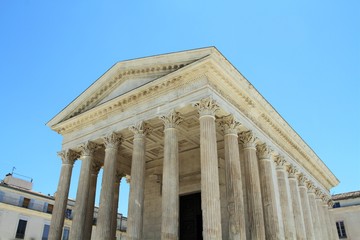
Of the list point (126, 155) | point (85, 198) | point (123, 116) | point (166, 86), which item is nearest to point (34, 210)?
point (126, 155)

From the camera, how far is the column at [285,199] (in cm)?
1647

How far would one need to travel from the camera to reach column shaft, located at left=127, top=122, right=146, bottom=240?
13.4 meters

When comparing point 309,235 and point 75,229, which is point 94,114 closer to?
point 75,229

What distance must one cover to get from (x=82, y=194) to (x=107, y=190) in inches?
69.1

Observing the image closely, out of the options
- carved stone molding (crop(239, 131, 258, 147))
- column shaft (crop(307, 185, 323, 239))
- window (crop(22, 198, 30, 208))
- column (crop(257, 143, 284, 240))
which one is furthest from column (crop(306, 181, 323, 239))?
window (crop(22, 198, 30, 208))

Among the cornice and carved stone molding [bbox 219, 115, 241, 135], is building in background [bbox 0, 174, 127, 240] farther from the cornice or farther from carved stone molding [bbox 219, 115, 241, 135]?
carved stone molding [bbox 219, 115, 241, 135]

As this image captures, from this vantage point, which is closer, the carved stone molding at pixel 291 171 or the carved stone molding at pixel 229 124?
the carved stone molding at pixel 229 124

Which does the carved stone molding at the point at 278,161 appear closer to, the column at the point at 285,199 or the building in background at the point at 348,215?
the column at the point at 285,199

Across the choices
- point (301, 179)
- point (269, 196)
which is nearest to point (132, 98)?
point (269, 196)

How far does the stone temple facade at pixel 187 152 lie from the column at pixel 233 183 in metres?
0.04

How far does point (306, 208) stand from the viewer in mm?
20188

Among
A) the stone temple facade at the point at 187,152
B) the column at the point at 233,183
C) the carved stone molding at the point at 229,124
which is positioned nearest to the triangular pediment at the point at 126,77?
the stone temple facade at the point at 187,152

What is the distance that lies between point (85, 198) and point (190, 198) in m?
5.62

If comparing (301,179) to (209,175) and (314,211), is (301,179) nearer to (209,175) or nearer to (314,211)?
(314,211)
